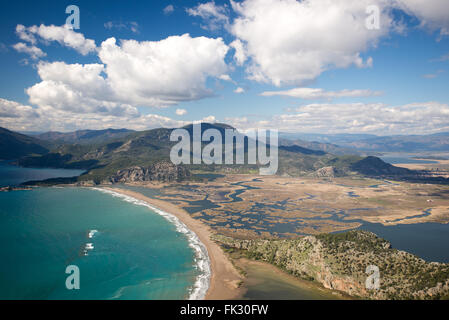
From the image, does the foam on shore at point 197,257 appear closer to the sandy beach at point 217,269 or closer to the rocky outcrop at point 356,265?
the sandy beach at point 217,269

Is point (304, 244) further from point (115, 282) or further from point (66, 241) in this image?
point (66, 241)

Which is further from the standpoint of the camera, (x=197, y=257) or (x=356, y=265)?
(x=197, y=257)

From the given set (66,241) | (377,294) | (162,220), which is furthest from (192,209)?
(377,294)

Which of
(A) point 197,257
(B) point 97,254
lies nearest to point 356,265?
(A) point 197,257

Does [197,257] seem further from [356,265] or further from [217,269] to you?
[356,265]

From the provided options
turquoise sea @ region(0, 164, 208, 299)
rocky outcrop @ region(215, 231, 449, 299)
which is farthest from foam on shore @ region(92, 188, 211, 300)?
rocky outcrop @ region(215, 231, 449, 299)

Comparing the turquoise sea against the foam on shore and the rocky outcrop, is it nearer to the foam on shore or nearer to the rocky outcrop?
the foam on shore
